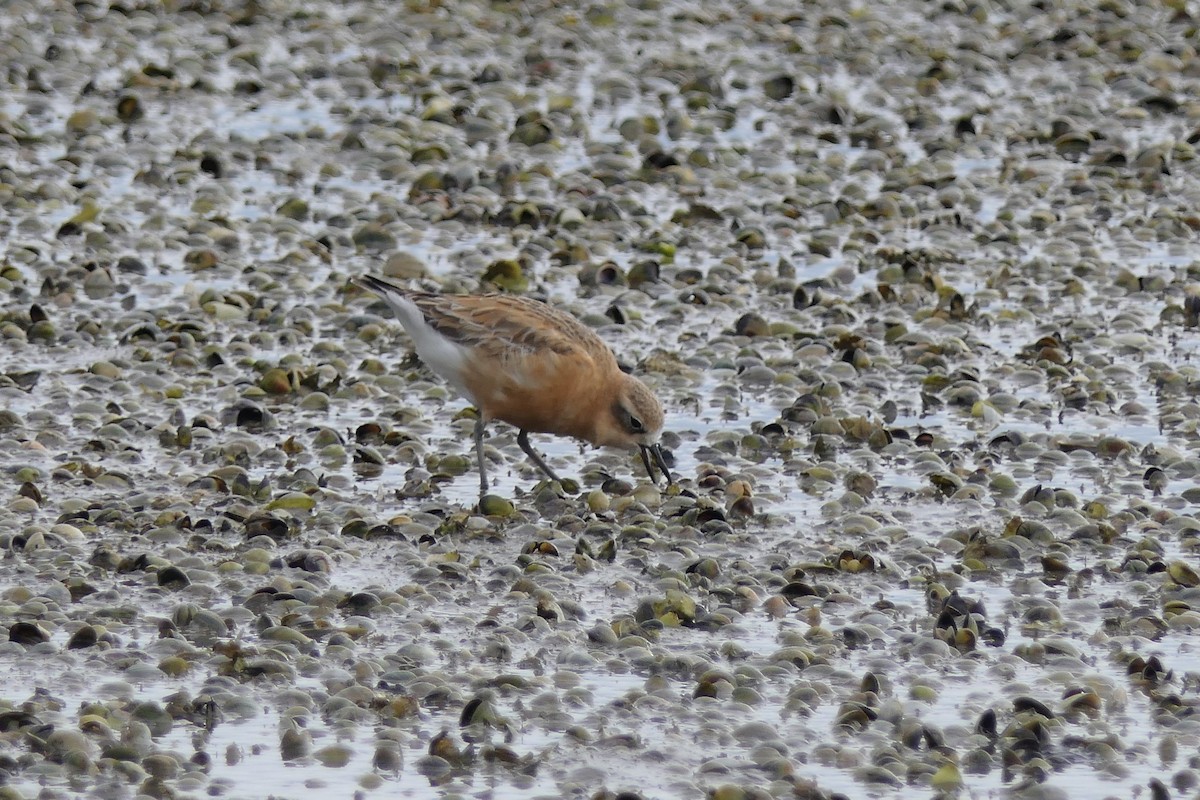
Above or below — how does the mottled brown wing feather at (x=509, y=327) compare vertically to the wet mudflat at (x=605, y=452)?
above

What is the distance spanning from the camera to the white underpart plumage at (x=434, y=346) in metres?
13.0

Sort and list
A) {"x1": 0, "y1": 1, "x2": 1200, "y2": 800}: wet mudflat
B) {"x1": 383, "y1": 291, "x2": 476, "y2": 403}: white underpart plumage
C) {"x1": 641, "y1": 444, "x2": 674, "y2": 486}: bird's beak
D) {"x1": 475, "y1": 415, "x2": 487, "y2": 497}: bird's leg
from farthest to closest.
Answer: {"x1": 383, "y1": 291, "x2": 476, "y2": 403}: white underpart plumage, {"x1": 641, "y1": 444, "x2": 674, "y2": 486}: bird's beak, {"x1": 475, "y1": 415, "x2": 487, "y2": 497}: bird's leg, {"x1": 0, "y1": 1, "x2": 1200, "y2": 800}: wet mudflat

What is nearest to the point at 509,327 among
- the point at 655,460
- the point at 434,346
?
the point at 434,346

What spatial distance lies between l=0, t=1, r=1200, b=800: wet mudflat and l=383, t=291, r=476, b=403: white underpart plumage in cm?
66

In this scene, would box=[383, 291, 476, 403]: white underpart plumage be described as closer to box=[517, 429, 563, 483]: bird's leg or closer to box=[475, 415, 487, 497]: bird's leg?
box=[475, 415, 487, 497]: bird's leg

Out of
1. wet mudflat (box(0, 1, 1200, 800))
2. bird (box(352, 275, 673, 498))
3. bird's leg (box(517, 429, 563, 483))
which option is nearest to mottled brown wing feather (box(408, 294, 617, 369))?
bird (box(352, 275, 673, 498))

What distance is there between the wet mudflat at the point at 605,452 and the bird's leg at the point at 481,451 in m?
0.21

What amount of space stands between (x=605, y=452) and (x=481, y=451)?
138 cm

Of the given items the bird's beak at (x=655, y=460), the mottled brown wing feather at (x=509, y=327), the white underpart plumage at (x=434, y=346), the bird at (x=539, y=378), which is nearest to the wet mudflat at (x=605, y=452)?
the bird's beak at (x=655, y=460)

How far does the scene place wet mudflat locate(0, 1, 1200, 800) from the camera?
365 inches

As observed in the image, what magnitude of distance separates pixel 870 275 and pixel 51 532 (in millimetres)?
8585

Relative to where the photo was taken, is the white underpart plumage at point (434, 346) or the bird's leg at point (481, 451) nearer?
the bird's leg at point (481, 451)

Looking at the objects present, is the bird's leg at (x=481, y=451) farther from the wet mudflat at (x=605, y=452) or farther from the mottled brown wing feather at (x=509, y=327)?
the mottled brown wing feather at (x=509, y=327)

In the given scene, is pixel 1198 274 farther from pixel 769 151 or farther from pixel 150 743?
pixel 150 743
